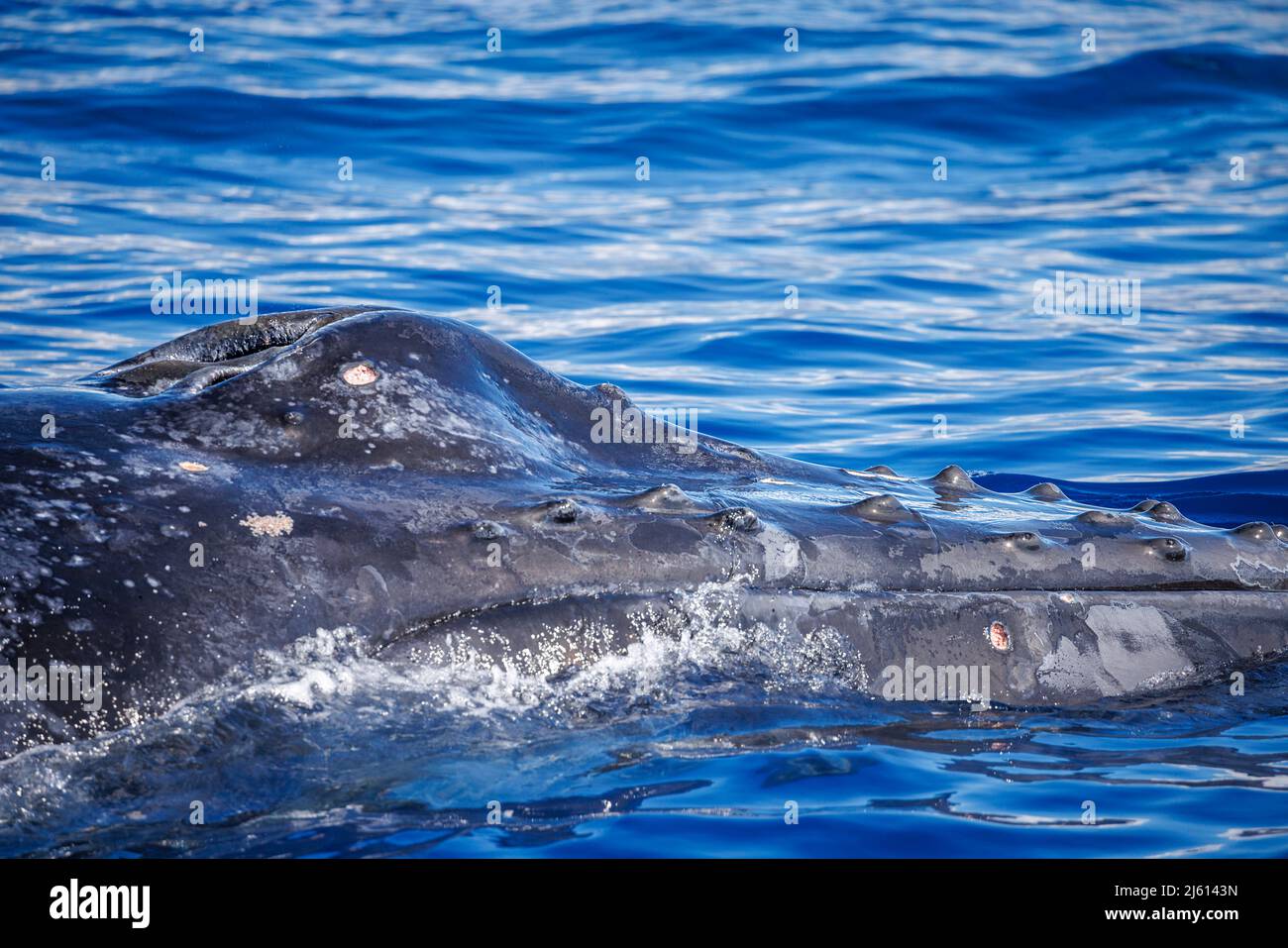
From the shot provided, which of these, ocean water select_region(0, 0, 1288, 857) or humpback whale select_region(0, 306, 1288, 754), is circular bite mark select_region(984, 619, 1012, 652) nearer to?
humpback whale select_region(0, 306, 1288, 754)

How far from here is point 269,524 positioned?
16.1ft

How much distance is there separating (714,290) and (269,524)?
12.0 meters

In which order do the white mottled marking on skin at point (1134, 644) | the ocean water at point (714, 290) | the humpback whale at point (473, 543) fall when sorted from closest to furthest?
the humpback whale at point (473, 543) → the ocean water at point (714, 290) → the white mottled marking on skin at point (1134, 644)

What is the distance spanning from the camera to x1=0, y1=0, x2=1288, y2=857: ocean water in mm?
4824

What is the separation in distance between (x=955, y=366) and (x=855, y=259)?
3.44 metres

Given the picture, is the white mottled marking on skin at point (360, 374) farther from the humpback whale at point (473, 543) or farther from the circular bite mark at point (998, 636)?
the circular bite mark at point (998, 636)

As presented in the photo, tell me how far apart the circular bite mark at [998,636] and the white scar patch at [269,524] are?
2.51 metres

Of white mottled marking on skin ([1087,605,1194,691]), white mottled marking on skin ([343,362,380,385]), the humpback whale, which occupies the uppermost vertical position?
white mottled marking on skin ([343,362,380,385])

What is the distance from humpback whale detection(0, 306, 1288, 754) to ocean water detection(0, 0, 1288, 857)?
0.45ft

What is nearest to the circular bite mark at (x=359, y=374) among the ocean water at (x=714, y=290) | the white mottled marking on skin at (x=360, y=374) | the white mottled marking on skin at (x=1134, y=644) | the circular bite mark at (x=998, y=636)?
the white mottled marking on skin at (x=360, y=374)

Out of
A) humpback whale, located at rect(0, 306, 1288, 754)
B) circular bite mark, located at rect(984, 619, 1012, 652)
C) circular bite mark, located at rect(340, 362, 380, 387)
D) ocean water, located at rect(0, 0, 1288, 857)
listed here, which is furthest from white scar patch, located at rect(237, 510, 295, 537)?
circular bite mark, located at rect(984, 619, 1012, 652)

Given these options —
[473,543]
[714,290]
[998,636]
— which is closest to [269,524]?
[473,543]

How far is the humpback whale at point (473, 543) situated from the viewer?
465 cm

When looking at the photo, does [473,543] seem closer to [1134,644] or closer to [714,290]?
[1134,644]
